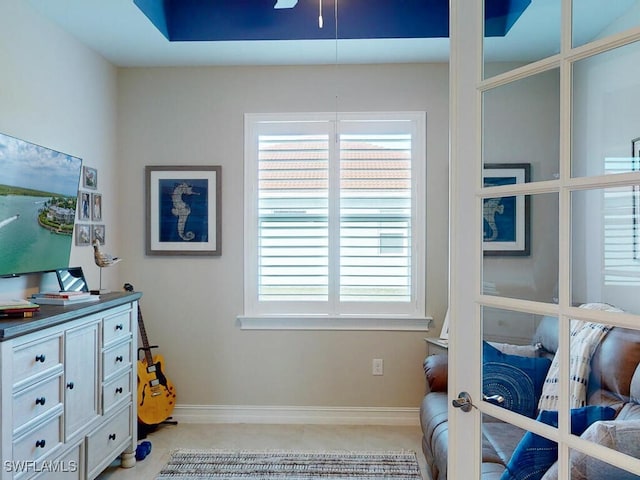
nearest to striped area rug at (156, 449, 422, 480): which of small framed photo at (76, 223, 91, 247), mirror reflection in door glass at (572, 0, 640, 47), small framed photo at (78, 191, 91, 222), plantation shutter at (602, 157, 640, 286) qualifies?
small framed photo at (76, 223, 91, 247)

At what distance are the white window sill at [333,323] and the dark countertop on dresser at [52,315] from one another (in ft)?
3.41

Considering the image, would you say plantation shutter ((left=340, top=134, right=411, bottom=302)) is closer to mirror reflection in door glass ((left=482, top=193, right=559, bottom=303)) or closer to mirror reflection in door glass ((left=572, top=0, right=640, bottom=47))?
mirror reflection in door glass ((left=482, top=193, right=559, bottom=303))

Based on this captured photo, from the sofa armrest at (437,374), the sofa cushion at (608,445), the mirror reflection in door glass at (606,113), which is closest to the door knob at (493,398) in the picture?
the sofa cushion at (608,445)

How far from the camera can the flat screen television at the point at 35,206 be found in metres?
2.20

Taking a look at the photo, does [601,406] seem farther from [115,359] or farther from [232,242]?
[232,242]

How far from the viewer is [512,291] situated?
133cm

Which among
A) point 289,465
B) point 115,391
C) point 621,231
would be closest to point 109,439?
point 115,391

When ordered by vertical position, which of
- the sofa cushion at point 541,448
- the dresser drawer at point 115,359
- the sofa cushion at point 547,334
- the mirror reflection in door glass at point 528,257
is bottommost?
the dresser drawer at point 115,359

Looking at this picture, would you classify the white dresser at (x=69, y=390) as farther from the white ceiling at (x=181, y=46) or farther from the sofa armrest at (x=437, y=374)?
the sofa armrest at (x=437, y=374)

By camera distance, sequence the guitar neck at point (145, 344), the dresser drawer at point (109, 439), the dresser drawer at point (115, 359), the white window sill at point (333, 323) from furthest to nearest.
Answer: the white window sill at point (333, 323) < the guitar neck at point (145, 344) < the dresser drawer at point (115, 359) < the dresser drawer at point (109, 439)

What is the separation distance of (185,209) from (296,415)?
69.2 inches

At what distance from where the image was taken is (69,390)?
213 cm

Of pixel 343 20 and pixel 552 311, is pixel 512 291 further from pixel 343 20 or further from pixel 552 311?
pixel 343 20

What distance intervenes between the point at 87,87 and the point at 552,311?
3.11 m
